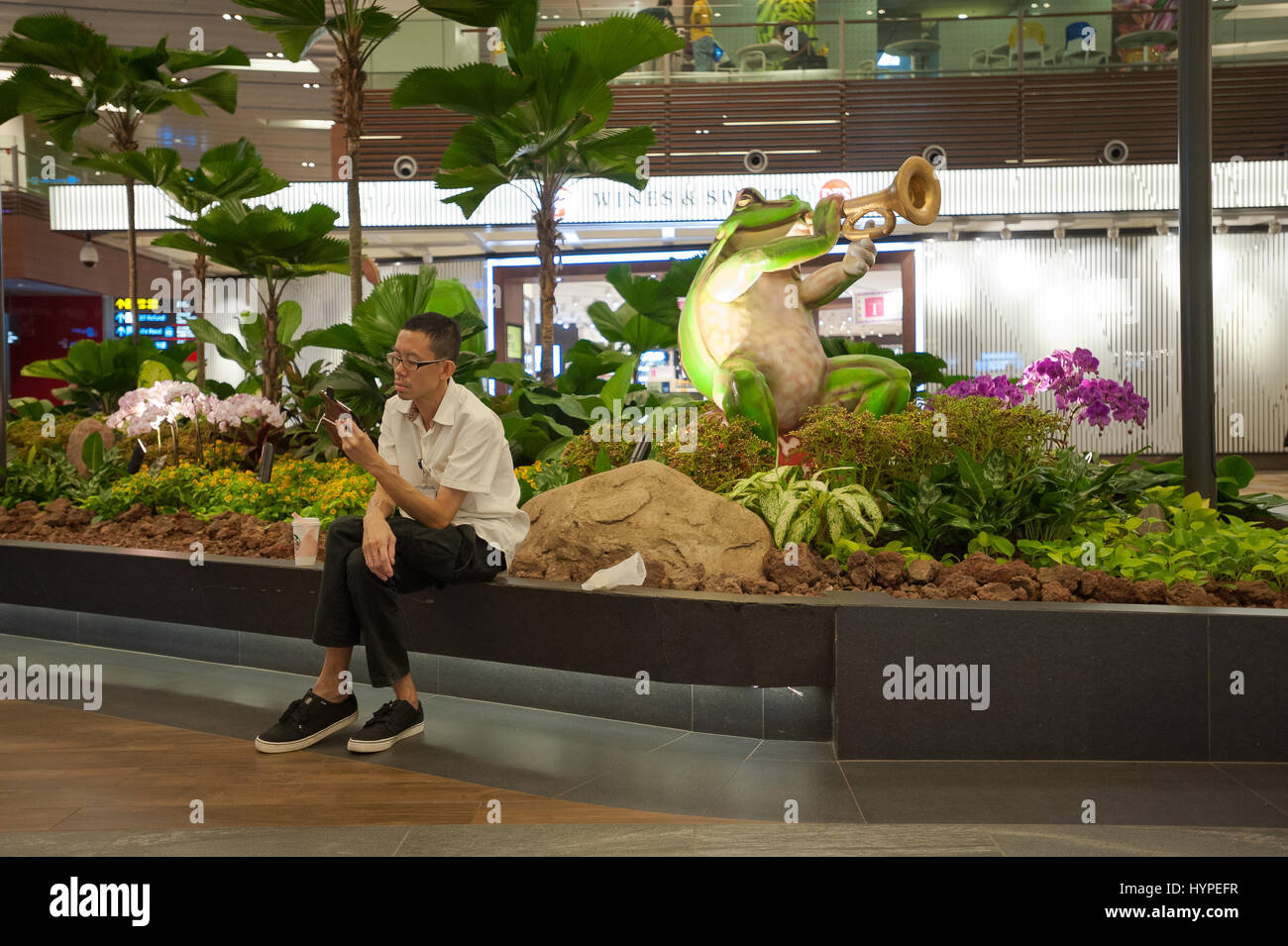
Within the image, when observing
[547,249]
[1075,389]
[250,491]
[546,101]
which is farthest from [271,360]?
[1075,389]

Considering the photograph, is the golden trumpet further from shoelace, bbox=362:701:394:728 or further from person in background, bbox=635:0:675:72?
person in background, bbox=635:0:675:72

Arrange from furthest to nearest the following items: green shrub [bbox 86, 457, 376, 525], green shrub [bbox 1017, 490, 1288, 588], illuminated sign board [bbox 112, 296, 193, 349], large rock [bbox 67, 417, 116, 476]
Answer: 1. illuminated sign board [bbox 112, 296, 193, 349]
2. large rock [bbox 67, 417, 116, 476]
3. green shrub [bbox 86, 457, 376, 525]
4. green shrub [bbox 1017, 490, 1288, 588]

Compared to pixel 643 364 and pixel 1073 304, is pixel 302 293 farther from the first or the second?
pixel 1073 304

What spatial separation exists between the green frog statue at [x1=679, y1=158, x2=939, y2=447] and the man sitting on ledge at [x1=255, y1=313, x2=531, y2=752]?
5.20ft

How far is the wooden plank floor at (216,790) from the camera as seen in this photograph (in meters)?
2.61

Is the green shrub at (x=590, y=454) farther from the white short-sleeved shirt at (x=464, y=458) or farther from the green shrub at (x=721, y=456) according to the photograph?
the white short-sleeved shirt at (x=464, y=458)

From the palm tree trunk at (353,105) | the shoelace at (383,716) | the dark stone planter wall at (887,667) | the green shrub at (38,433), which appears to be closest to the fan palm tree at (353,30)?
the palm tree trunk at (353,105)

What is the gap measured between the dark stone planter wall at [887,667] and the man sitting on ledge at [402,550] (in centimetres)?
27

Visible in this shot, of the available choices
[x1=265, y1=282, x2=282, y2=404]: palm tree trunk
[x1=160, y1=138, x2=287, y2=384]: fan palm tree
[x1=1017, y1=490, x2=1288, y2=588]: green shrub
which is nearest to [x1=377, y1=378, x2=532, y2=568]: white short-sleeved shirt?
[x1=1017, y1=490, x2=1288, y2=588]: green shrub

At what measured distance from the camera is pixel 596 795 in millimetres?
2760

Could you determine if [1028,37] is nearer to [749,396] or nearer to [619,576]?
[749,396]

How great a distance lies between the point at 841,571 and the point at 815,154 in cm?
893

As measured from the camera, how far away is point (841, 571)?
11.9 feet

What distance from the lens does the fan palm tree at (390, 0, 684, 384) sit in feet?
18.2
